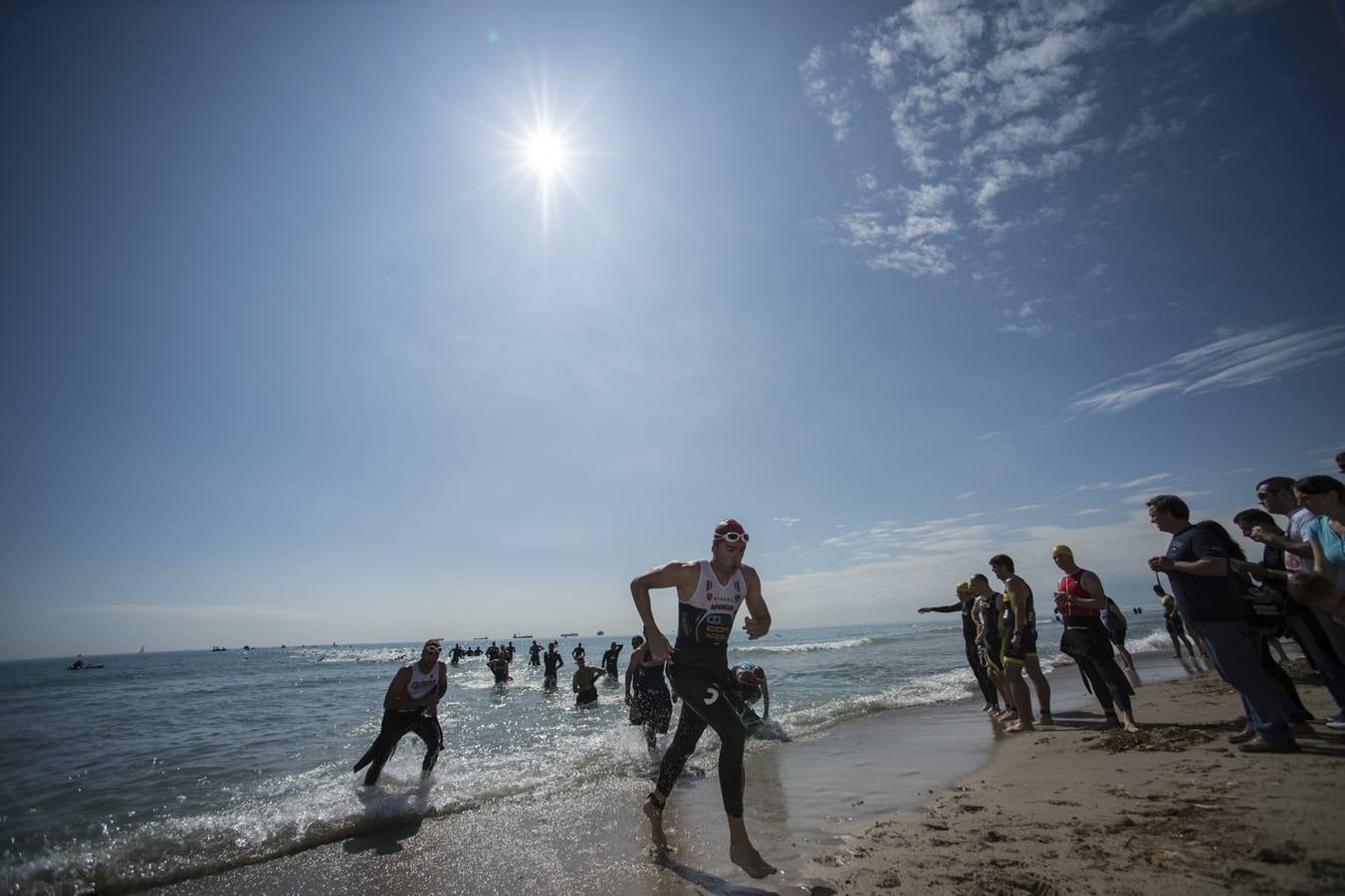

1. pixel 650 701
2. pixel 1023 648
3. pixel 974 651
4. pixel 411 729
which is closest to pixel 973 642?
pixel 974 651

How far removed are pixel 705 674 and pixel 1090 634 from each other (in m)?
6.11

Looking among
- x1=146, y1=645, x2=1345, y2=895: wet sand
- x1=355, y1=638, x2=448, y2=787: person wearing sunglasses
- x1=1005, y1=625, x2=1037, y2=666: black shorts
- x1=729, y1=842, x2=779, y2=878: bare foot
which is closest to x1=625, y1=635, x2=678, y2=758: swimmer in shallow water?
x1=146, y1=645, x2=1345, y2=895: wet sand

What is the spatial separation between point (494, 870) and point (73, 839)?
216 inches

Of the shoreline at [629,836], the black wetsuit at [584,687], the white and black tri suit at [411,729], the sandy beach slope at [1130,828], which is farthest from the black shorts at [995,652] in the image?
the black wetsuit at [584,687]

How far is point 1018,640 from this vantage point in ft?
25.4

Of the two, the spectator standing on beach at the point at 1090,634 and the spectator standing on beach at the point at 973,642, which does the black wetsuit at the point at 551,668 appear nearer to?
the spectator standing on beach at the point at 973,642

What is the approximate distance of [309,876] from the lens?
173 inches

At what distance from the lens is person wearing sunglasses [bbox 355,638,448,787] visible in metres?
7.00

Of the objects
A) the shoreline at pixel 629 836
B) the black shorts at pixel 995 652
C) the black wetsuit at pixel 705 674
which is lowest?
the shoreline at pixel 629 836

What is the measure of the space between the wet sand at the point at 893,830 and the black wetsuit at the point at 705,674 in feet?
2.66

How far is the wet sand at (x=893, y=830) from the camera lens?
10.6 ft

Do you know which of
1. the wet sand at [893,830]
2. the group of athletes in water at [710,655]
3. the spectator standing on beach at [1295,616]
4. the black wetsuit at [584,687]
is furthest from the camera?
the black wetsuit at [584,687]

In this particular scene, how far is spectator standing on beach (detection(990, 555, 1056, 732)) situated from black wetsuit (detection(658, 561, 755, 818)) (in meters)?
5.53

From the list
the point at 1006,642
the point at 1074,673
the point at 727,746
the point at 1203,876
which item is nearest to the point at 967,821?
the point at 1203,876
